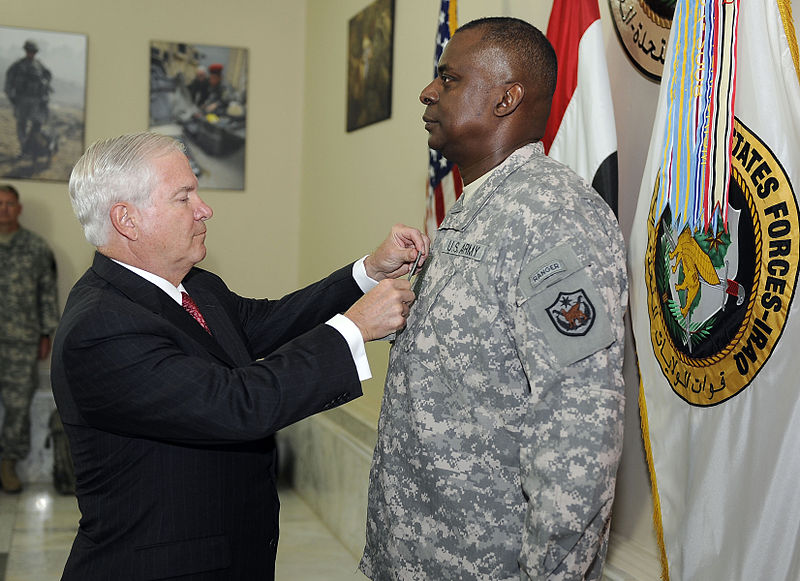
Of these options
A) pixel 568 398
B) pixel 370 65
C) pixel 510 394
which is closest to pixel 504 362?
pixel 510 394

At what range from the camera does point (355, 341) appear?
5.79 feet

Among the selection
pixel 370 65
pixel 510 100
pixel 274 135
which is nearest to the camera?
pixel 510 100

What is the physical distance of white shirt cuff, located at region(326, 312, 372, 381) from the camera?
1761 millimetres

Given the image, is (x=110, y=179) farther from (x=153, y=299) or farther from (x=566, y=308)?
(x=566, y=308)

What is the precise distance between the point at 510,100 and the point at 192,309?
89cm

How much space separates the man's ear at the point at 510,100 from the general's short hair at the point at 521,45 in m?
0.04


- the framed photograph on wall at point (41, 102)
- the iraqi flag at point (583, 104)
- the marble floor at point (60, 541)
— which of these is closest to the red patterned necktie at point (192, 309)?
the iraqi flag at point (583, 104)

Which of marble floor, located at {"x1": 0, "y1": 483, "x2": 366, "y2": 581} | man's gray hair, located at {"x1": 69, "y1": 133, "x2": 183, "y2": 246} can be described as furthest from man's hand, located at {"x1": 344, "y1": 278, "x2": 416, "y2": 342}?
marble floor, located at {"x1": 0, "y1": 483, "x2": 366, "y2": 581}

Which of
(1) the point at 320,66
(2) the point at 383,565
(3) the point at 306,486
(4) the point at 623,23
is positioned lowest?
(3) the point at 306,486

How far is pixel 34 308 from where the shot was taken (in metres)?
5.67

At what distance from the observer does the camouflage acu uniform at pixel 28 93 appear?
232 inches

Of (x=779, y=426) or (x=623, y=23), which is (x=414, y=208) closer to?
(x=623, y=23)

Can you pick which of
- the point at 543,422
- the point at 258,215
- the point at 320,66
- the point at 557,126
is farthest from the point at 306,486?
the point at 543,422

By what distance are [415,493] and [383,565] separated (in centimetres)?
22
